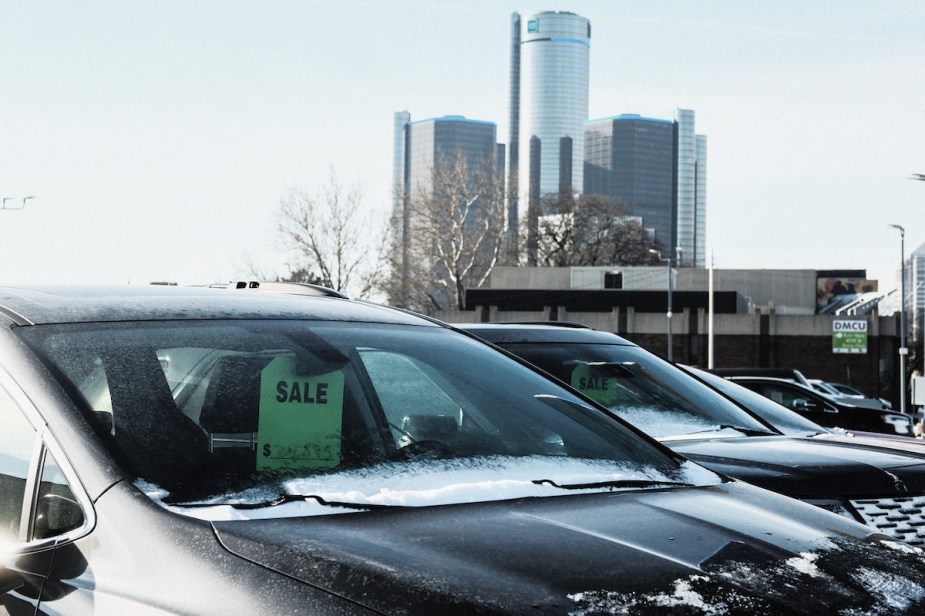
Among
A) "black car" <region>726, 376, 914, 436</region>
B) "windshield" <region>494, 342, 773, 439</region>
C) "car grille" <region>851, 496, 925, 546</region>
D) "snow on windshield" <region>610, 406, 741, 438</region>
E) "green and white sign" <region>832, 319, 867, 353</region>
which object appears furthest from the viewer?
"green and white sign" <region>832, 319, 867, 353</region>

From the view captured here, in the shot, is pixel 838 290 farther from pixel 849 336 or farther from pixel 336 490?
pixel 336 490

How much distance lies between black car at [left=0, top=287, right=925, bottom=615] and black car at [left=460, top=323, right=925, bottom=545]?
133 centimetres

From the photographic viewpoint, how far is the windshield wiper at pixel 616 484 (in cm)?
246

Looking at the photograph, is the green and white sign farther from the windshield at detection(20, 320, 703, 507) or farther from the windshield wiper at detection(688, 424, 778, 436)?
the windshield at detection(20, 320, 703, 507)

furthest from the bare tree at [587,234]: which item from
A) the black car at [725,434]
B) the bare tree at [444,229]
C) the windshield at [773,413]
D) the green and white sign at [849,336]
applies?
the black car at [725,434]

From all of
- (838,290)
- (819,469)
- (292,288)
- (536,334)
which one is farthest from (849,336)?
(292,288)

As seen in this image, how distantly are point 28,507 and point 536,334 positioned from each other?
376cm

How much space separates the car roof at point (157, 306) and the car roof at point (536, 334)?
2.37 m

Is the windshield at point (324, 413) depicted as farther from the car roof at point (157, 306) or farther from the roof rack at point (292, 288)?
the roof rack at point (292, 288)

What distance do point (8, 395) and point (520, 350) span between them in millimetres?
3434

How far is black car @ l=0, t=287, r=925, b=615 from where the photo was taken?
1791mm

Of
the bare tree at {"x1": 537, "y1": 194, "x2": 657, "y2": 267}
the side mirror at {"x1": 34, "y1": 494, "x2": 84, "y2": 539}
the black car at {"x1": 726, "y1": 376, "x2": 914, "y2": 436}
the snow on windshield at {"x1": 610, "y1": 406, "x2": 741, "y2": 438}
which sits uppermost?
the bare tree at {"x1": 537, "y1": 194, "x2": 657, "y2": 267}

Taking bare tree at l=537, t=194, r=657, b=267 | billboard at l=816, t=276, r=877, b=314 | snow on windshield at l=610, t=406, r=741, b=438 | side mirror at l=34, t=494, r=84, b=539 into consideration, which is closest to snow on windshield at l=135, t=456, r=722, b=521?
side mirror at l=34, t=494, r=84, b=539

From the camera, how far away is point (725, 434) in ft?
17.0
